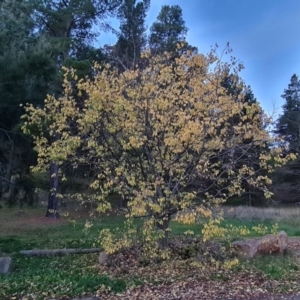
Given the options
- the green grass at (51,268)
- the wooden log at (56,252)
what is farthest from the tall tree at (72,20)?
the wooden log at (56,252)

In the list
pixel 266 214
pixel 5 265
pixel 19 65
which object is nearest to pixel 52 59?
pixel 19 65

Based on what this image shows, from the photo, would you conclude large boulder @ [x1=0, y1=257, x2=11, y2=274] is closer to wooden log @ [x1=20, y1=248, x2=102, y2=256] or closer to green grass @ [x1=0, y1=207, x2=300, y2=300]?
green grass @ [x1=0, y1=207, x2=300, y2=300]

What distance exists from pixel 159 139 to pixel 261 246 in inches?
124

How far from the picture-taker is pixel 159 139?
631 cm

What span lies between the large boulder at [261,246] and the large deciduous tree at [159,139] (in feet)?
4.85

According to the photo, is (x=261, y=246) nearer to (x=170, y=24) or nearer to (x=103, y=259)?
(x=103, y=259)

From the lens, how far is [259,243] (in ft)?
24.3

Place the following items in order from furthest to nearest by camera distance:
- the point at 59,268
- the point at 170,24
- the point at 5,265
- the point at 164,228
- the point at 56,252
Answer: the point at 170,24 → the point at 56,252 → the point at 5,265 → the point at 59,268 → the point at 164,228

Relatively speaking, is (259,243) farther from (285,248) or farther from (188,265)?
(188,265)

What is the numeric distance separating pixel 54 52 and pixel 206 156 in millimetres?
6765

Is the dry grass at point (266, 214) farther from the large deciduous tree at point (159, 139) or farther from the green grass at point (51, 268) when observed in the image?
the large deciduous tree at point (159, 139)

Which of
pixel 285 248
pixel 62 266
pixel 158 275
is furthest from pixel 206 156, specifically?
pixel 62 266

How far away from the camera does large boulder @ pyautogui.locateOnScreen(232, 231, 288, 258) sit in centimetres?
723

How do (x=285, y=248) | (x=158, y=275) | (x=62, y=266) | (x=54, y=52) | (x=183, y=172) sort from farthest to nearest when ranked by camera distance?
(x=54, y=52) → (x=285, y=248) → (x=62, y=266) → (x=183, y=172) → (x=158, y=275)
